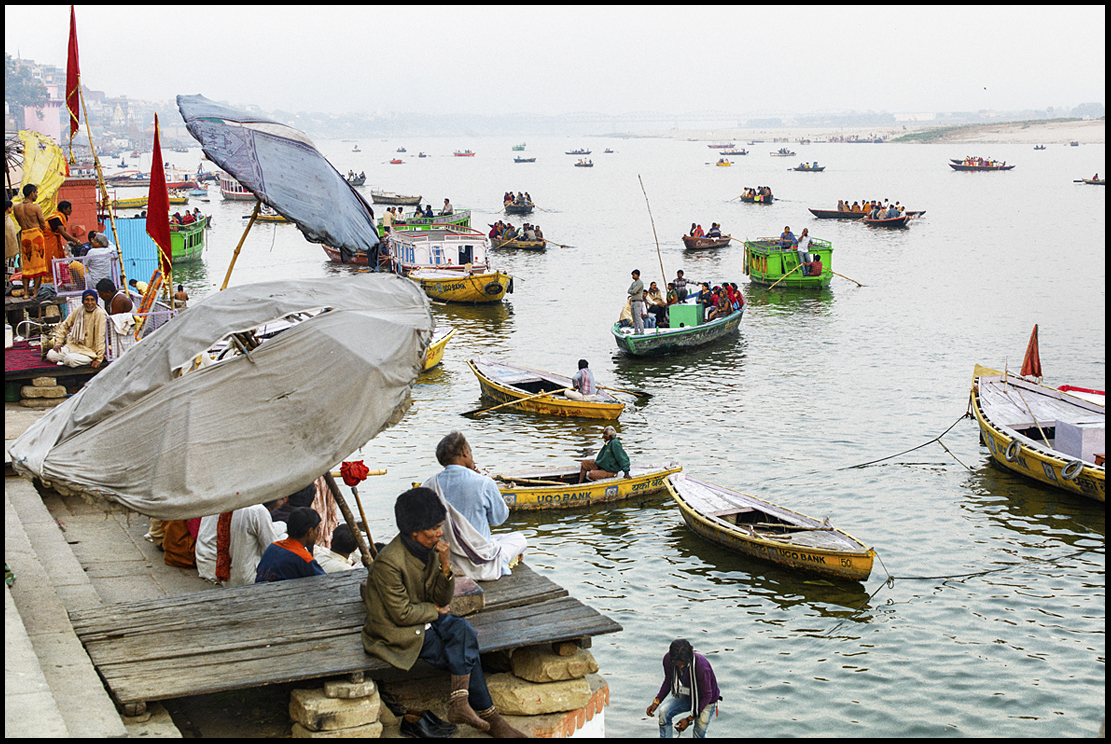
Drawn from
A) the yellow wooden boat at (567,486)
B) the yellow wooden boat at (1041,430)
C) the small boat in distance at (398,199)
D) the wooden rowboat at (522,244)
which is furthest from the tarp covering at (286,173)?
the small boat in distance at (398,199)

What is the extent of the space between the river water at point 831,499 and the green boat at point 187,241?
1.21 m

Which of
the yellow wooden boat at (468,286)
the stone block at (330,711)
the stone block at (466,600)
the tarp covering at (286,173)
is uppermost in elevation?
the tarp covering at (286,173)

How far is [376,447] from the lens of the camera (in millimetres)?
19328

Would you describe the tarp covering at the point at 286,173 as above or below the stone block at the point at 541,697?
above

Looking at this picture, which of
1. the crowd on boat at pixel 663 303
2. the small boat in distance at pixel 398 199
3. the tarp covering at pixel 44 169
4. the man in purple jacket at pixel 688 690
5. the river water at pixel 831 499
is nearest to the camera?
the man in purple jacket at pixel 688 690

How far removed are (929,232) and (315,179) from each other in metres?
61.9

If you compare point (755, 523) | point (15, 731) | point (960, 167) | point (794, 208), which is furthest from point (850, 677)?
point (960, 167)

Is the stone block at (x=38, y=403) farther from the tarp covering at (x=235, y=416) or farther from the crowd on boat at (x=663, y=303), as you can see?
the crowd on boat at (x=663, y=303)

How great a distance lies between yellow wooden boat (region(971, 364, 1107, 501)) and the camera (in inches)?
637

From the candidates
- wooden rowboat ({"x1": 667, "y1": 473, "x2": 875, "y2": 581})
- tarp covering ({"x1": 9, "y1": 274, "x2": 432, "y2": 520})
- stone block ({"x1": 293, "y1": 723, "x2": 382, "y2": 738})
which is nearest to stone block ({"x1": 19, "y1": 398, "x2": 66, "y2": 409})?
tarp covering ({"x1": 9, "y1": 274, "x2": 432, "y2": 520})

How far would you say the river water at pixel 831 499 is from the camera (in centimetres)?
1097

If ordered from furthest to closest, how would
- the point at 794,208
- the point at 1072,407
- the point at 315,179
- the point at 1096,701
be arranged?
the point at 794,208 → the point at 1072,407 → the point at 1096,701 → the point at 315,179

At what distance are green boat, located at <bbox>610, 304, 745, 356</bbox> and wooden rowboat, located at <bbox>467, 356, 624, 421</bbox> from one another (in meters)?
4.61

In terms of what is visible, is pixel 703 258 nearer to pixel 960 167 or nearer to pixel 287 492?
pixel 287 492
